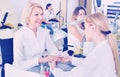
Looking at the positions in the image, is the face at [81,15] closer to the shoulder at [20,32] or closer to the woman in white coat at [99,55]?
the shoulder at [20,32]

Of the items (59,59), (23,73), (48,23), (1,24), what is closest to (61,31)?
(48,23)

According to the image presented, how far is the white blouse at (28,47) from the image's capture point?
1.70 m

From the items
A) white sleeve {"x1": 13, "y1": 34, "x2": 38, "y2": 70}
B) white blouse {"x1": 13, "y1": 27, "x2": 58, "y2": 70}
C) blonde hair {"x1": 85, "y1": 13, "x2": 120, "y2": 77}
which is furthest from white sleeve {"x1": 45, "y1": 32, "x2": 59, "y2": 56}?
blonde hair {"x1": 85, "y1": 13, "x2": 120, "y2": 77}

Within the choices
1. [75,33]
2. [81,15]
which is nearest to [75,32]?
[75,33]

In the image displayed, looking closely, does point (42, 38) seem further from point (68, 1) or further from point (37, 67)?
point (68, 1)

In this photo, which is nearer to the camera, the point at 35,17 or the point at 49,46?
the point at 35,17

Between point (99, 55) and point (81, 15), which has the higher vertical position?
point (81, 15)

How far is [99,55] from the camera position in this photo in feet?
4.31

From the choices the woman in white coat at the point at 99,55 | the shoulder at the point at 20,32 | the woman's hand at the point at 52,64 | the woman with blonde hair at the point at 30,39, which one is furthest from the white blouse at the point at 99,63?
the shoulder at the point at 20,32

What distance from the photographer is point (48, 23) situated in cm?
351

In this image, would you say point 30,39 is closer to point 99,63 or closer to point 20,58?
point 20,58

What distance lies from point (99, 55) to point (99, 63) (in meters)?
0.04

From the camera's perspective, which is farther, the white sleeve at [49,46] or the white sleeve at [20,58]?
the white sleeve at [49,46]

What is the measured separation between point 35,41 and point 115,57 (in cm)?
64
